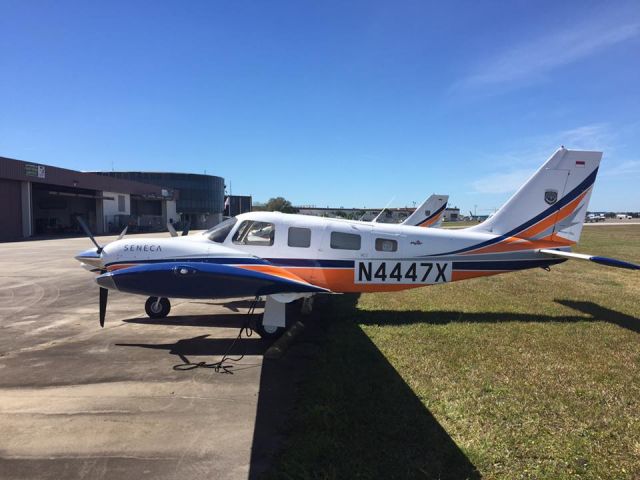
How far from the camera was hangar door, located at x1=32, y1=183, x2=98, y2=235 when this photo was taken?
51094 millimetres

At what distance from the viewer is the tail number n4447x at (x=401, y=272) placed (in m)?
8.60

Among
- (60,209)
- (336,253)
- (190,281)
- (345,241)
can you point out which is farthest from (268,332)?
(60,209)

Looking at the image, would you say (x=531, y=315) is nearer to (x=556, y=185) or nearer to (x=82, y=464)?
(x=556, y=185)

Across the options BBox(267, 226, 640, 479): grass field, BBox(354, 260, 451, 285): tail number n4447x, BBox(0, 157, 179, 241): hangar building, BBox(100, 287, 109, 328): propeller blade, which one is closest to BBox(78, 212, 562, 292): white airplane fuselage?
BBox(354, 260, 451, 285): tail number n4447x

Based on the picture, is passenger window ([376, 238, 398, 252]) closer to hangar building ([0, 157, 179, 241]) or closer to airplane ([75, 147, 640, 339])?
airplane ([75, 147, 640, 339])

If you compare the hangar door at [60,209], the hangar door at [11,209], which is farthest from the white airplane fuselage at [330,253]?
the hangar door at [60,209]

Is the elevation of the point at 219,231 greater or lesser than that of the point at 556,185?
lesser

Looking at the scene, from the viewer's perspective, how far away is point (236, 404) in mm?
4953

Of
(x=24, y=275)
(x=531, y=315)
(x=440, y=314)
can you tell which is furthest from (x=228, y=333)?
(x=24, y=275)

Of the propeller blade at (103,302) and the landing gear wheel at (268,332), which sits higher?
the propeller blade at (103,302)

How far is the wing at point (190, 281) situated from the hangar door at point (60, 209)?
5172 centimetres

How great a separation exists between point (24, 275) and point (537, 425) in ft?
58.8

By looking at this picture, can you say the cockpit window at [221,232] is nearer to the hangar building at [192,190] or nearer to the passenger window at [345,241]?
the passenger window at [345,241]

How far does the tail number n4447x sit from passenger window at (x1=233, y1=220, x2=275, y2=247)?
2.04m
